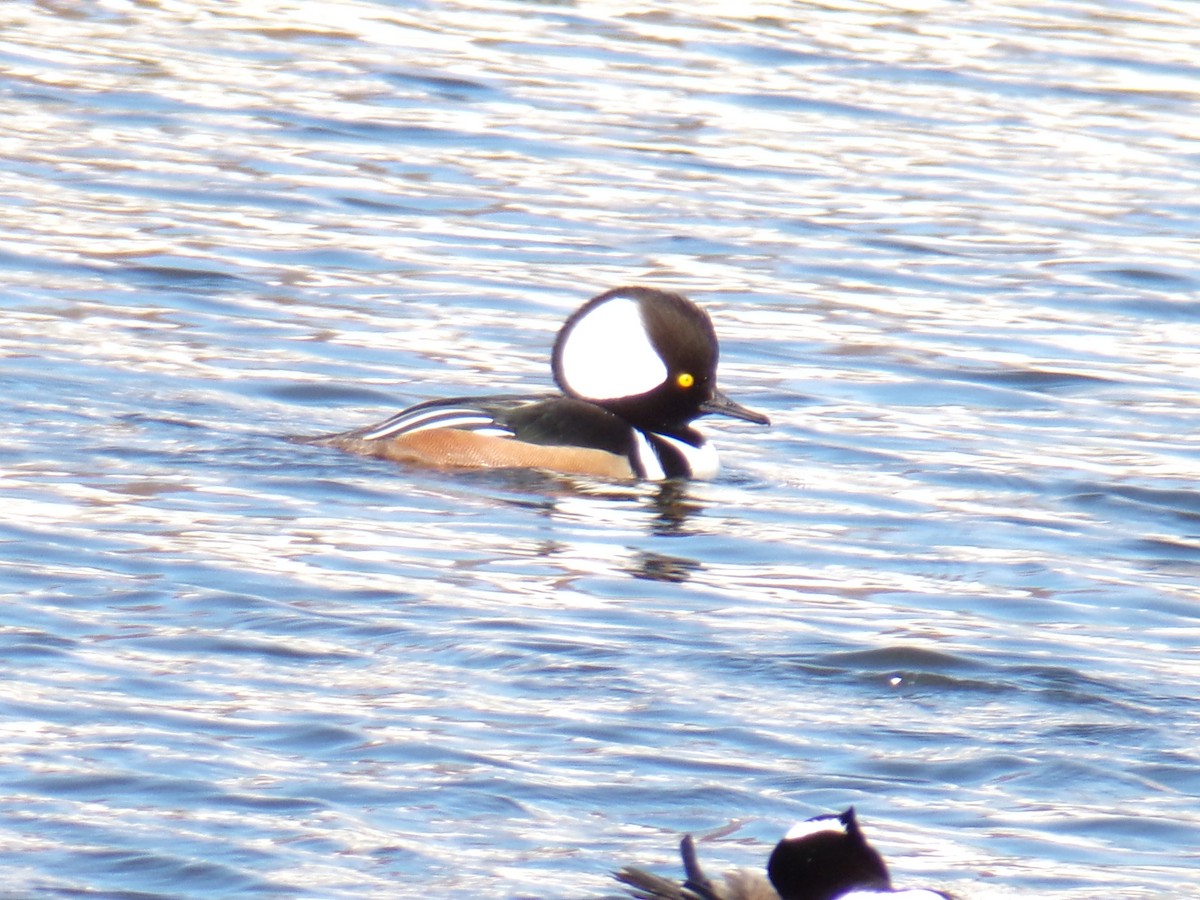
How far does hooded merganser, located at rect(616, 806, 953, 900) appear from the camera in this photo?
4.81 meters

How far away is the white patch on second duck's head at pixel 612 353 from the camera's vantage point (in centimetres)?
1077

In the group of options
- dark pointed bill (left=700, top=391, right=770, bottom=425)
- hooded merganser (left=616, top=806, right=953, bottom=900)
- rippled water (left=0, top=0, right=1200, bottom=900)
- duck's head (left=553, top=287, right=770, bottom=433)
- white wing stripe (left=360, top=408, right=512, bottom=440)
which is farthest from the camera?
duck's head (left=553, top=287, right=770, bottom=433)

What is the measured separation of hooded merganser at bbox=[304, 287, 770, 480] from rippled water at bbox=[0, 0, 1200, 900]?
18 centimetres

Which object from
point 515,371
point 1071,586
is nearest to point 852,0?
point 515,371

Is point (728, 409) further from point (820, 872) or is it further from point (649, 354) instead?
point (820, 872)

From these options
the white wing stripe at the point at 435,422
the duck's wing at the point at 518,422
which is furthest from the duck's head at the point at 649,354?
the white wing stripe at the point at 435,422

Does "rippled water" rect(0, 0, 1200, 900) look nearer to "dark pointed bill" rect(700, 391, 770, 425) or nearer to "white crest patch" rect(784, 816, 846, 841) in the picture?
"dark pointed bill" rect(700, 391, 770, 425)

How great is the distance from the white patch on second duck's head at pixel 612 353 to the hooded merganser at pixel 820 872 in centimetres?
599

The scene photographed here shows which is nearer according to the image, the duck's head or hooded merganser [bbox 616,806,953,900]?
hooded merganser [bbox 616,806,953,900]

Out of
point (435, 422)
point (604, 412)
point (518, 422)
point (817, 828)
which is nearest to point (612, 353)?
point (604, 412)

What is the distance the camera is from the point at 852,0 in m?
21.9

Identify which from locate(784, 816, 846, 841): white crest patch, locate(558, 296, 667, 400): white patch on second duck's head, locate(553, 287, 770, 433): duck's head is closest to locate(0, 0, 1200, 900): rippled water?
locate(553, 287, 770, 433): duck's head

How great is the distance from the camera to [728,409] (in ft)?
35.3

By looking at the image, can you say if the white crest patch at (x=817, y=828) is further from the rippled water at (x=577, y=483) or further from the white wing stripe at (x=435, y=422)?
the white wing stripe at (x=435, y=422)
